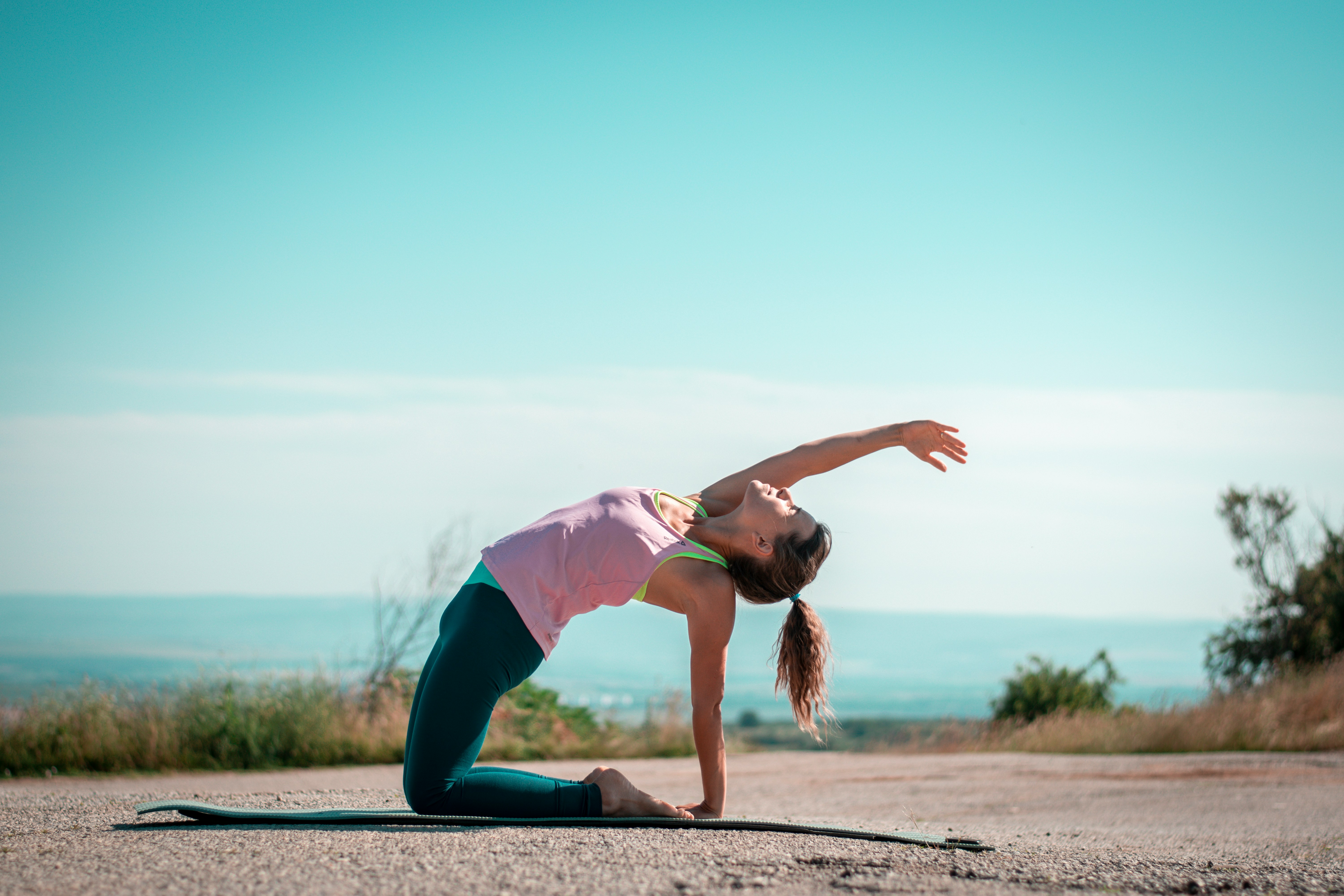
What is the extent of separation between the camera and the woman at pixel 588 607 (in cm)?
348

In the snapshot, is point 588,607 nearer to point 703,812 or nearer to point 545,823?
point 545,823

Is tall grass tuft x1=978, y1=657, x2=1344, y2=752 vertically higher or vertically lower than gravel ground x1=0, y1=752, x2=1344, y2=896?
lower

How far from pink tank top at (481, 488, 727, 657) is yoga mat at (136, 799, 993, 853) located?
2.17ft

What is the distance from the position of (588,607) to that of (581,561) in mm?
187

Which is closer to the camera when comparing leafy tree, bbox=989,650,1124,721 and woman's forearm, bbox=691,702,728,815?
woman's forearm, bbox=691,702,728,815

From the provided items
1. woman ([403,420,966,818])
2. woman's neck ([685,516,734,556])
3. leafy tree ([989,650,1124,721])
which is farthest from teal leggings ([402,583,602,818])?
leafy tree ([989,650,1124,721])

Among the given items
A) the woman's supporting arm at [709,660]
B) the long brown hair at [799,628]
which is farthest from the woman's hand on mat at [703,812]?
the long brown hair at [799,628]

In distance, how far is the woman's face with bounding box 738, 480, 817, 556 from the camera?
3.65m

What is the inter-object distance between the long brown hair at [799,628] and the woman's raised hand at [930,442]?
2.13 feet

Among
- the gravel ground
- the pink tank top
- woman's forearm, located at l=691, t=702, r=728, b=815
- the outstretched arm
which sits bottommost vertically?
the gravel ground

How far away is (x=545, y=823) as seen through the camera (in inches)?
141

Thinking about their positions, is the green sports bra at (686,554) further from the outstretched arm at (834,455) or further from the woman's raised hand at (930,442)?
the woman's raised hand at (930,442)

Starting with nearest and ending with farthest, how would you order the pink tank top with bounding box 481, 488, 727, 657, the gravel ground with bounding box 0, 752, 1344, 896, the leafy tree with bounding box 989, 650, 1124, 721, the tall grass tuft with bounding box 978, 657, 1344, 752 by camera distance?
1. the gravel ground with bounding box 0, 752, 1344, 896
2. the pink tank top with bounding box 481, 488, 727, 657
3. the tall grass tuft with bounding box 978, 657, 1344, 752
4. the leafy tree with bounding box 989, 650, 1124, 721

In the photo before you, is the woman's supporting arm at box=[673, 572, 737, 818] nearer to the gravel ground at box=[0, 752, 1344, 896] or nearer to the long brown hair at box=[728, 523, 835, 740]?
the long brown hair at box=[728, 523, 835, 740]
